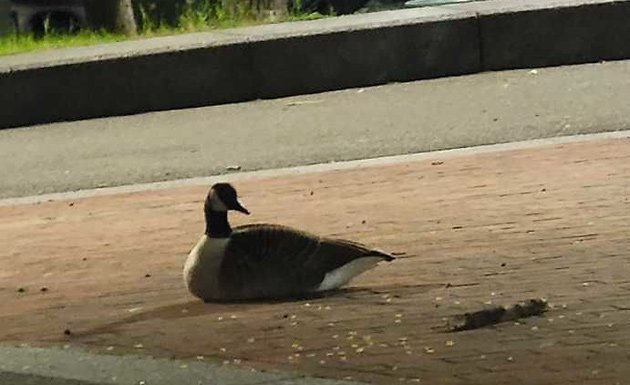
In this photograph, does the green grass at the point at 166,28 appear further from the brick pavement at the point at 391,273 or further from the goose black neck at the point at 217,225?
the goose black neck at the point at 217,225

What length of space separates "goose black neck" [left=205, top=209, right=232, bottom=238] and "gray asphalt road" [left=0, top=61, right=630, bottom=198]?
3.57 metres

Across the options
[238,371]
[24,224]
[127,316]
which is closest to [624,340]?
[238,371]

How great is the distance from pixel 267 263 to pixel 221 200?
348 millimetres

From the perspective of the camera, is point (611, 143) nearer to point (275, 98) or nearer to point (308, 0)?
point (275, 98)

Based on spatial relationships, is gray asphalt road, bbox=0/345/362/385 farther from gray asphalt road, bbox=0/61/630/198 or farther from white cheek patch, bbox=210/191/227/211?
gray asphalt road, bbox=0/61/630/198

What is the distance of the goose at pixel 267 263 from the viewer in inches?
263

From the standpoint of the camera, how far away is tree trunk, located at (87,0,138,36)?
1553 centimetres

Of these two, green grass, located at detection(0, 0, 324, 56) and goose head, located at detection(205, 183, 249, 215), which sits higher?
goose head, located at detection(205, 183, 249, 215)

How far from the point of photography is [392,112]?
1173cm

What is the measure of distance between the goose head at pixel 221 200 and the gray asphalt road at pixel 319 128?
337 cm

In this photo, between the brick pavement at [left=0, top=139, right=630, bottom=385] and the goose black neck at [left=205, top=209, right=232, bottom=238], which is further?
the goose black neck at [left=205, top=209, right=232, bottom=238]

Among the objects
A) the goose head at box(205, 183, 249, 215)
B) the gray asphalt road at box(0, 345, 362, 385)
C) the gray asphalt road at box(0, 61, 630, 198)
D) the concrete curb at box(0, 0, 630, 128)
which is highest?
the goose head at box(205, 183, 249, 215)

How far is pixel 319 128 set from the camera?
11422 mm

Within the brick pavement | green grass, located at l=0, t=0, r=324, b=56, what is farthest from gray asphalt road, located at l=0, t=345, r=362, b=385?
green grass, located at l=0, t=0, r=324, b=56
